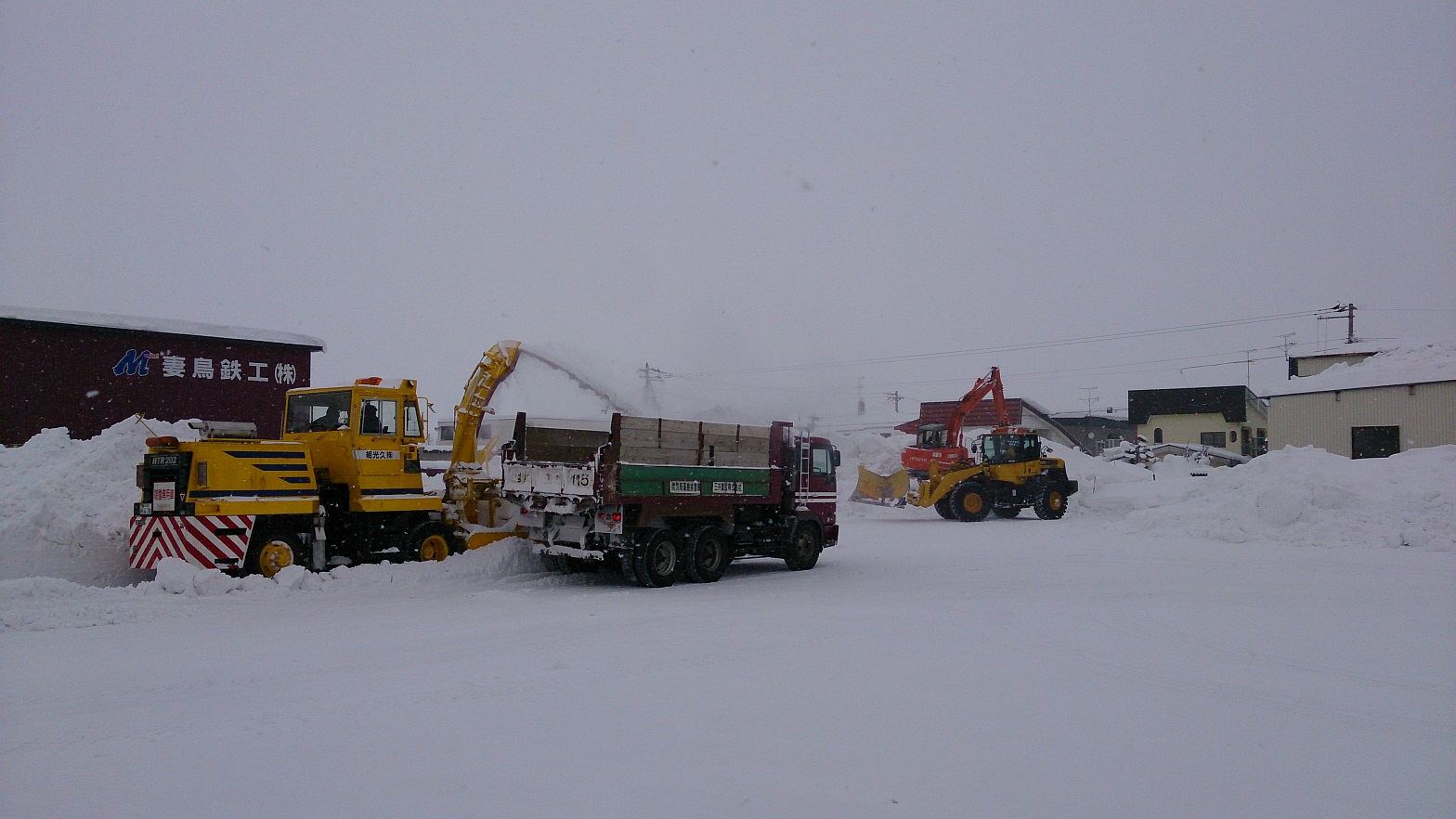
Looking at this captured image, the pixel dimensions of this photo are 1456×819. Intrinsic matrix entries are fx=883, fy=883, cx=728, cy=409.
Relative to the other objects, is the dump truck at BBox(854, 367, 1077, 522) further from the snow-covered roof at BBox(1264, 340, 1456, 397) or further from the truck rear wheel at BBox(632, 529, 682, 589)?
the truck rear wheel at BBox(632, 529, 682, 589)

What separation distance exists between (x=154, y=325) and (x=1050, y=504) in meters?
25.6

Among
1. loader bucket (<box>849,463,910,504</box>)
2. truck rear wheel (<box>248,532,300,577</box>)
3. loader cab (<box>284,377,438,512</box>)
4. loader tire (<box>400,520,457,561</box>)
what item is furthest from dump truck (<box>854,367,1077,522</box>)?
truck rear wheel (<box>248,532,300,577</box>)

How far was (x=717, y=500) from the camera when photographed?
45.5 feet

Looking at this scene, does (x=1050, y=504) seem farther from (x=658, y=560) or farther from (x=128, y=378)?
(x=128, y=378)

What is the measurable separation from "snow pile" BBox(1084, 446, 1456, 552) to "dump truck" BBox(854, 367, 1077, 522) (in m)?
5.27

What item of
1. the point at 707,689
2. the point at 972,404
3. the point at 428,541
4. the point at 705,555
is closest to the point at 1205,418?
the point at 972,404

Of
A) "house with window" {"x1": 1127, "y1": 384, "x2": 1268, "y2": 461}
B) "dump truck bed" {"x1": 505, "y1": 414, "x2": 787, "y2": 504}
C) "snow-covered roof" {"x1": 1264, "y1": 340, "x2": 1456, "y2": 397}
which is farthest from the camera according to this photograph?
"house with window" {"x1": 1127, "y1": 384, "x2": 1268, "y2": 461}

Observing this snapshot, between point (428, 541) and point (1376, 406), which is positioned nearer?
point (428, 541)

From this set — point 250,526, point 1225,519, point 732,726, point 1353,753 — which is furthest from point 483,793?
point 1225,519

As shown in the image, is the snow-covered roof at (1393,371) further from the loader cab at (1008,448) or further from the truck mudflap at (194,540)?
the truck mudflap at (194,540)

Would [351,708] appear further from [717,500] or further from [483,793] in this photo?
[717,500]

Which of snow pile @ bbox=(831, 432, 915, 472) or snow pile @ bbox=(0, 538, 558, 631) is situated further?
snow pile @ bbox=(831, 432, 915, 472)

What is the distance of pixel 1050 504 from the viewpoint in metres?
27.1

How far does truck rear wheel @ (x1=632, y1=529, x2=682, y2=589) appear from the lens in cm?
1282
